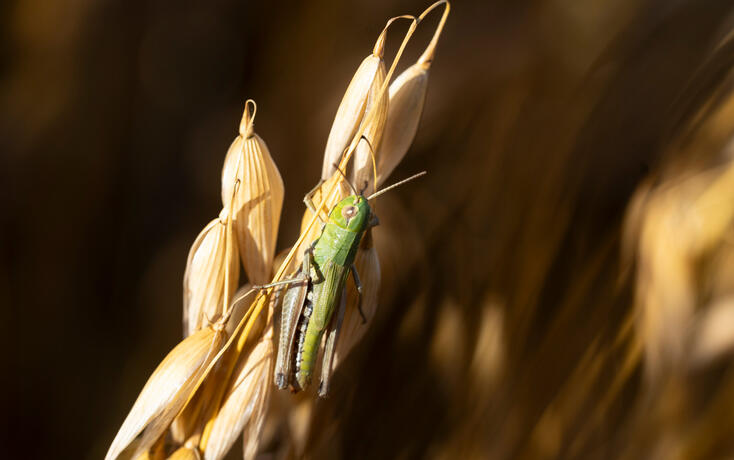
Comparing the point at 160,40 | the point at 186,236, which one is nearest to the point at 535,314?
the point at 186,236

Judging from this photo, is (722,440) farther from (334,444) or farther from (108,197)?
(108,197)

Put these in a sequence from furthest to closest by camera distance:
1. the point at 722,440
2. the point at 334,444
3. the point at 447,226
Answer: the point at 447,226 < the point at 334,444 < the point at 722,440

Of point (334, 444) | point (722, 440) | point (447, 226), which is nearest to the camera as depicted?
point (722, 440)

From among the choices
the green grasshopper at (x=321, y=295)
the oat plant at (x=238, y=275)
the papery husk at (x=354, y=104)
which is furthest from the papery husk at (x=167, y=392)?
the papery husk at (x=354, y=104)

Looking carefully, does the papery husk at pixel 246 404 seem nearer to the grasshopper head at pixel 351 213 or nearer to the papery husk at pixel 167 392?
the papery husk at pixel 167 392

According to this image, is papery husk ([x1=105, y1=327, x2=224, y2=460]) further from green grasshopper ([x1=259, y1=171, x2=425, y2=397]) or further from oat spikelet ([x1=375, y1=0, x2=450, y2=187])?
oat spikelet ([x1=375, y1=0, x2=450, y2=187])

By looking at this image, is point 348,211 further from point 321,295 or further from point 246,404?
point 246,404

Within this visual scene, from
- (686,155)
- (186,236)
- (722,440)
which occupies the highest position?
(186,236)
